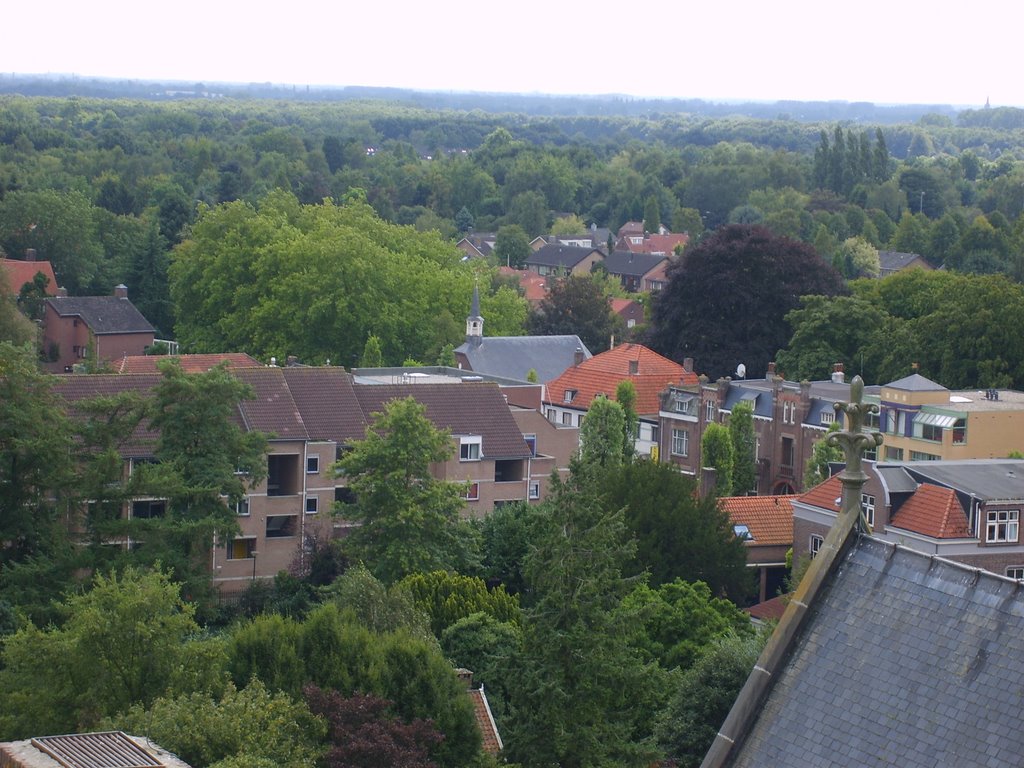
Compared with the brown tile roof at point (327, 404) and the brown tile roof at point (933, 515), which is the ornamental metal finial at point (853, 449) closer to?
the brown tile roof at point (933, 515)

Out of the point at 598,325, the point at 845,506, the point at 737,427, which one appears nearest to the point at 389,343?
the point at 598,325

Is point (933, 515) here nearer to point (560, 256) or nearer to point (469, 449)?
point (469, 449)

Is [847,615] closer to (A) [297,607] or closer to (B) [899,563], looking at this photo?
(B) [899,563]

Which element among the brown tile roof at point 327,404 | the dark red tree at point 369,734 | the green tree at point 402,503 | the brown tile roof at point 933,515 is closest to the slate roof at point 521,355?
the brown tile roof at point 327,404

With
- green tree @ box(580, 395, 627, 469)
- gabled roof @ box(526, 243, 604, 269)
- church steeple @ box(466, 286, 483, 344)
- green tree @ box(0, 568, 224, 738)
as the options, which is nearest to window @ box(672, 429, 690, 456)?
green tree @ box(580, 395, 627, 469)

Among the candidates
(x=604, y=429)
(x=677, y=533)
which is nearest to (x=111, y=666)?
(x=677, y=533)

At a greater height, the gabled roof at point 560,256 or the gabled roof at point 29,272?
the gabled roof at point 29,272

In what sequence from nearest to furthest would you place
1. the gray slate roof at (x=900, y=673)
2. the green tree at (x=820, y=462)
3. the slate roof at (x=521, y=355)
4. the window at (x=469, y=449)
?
the gray slate roof at (x=900, y=673) → the window at (x=469, y=449) → the green tree at (x=820, y=462) → the slate roof at (x=521, y=355)
